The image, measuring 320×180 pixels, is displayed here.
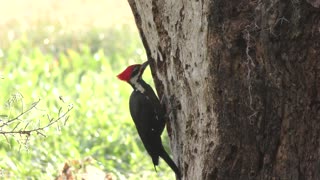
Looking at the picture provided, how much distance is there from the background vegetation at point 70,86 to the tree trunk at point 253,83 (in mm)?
814

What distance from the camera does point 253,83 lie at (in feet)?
13.7

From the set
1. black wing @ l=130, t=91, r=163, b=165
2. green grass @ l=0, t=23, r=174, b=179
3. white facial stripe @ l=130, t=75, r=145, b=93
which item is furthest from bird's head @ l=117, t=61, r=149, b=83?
green grass @ l=0, t=23, r=174, b=179

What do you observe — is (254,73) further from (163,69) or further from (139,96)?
(139,96)

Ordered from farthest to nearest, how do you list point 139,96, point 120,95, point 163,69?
point 120,95 < point 139,96 < point 163,69

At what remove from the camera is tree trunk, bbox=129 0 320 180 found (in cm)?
408

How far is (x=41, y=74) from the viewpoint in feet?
31.7

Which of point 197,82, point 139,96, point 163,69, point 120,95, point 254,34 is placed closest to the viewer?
point 254,34

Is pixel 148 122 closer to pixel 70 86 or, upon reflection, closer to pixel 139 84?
pixel 139 84

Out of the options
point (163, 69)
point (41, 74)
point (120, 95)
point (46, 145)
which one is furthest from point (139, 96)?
point (41, 74)

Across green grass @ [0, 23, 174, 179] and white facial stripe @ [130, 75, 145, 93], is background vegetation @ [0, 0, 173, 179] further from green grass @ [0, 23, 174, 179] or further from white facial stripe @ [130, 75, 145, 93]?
white facial stripe @ [130, 75, 145, 93]

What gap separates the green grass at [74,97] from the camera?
7.40 m

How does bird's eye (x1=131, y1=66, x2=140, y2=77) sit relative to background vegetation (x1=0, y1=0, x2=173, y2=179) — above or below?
above

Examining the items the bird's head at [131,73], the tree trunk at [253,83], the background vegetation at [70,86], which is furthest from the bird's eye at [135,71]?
the tree trunk at [253,83]

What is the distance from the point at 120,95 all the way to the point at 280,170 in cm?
505
